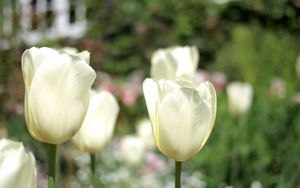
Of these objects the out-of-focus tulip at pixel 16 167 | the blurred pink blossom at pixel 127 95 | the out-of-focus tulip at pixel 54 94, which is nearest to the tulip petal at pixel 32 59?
the out-of-focus tulip at pixel 54 94

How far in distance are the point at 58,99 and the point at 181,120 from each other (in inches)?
7.0

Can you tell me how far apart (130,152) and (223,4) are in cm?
573

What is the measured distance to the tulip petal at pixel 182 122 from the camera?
950 millimetres

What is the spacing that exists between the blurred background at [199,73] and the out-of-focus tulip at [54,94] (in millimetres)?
1121

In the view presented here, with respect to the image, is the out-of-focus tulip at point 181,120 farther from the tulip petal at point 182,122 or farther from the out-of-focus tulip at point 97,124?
the out-of-focus tulip at point 97,124

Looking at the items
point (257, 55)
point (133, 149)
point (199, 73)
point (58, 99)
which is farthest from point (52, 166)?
point (257, 55)

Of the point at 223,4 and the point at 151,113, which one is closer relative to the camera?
the point at 151,113

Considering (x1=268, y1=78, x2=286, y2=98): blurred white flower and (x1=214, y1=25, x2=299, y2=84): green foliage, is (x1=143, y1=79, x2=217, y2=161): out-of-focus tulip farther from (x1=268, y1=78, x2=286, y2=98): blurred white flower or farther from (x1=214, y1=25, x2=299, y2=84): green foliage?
(x1=214, y1=25, x2=299, y2=84): green foliage

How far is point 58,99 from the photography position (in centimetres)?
94

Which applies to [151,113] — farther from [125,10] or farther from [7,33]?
[125,10]

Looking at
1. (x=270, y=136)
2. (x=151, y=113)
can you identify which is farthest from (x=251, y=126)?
(x=151, y=113)

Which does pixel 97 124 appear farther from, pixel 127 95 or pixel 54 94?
pixel 127 95

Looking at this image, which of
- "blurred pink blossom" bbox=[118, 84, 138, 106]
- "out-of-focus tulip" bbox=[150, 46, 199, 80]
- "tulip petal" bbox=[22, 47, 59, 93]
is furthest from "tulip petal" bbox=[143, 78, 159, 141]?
"blurred pink blossom" bbox=[118, 84, 138, 106]

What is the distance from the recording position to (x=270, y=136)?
3.64m
